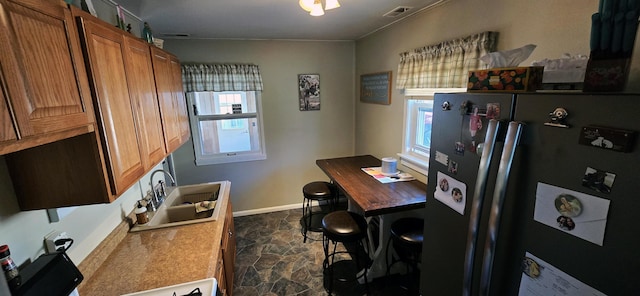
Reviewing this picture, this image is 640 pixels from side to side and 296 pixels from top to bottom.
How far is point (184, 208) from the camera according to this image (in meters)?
2.16

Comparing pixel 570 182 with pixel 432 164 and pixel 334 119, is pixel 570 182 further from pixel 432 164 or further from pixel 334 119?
pixel 334 119

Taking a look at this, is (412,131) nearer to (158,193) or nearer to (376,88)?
(376,88)

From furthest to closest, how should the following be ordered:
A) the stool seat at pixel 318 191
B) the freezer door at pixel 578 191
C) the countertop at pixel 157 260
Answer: the stool seat at pixel 318 191 → the countertop at pixel 157 260 → the freezer door at pixel 578 191

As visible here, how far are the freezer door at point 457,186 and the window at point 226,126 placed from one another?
2692 mm

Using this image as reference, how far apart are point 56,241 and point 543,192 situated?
193 cm

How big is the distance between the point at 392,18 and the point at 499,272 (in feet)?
7.42

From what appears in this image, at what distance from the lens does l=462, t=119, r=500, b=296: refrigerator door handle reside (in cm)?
87

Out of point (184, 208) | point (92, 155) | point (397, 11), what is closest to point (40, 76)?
point (92, 155)

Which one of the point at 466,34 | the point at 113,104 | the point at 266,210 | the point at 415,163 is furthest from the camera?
the point at 266,210

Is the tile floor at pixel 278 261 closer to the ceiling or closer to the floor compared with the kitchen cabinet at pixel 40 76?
closer to the floor

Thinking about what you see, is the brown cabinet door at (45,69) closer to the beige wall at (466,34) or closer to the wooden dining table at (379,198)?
the wooden dining table at (379,198)

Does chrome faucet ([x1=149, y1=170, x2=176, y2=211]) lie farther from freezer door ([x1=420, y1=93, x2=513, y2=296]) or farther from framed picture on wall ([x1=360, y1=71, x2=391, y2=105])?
framed picture on wall ([x1=360, y1=71, x2=391, y2=105])

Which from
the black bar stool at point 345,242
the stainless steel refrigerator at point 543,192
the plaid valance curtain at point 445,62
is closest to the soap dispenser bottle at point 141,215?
the black bar stool at point 345,242

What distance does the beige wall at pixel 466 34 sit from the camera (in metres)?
1.20
